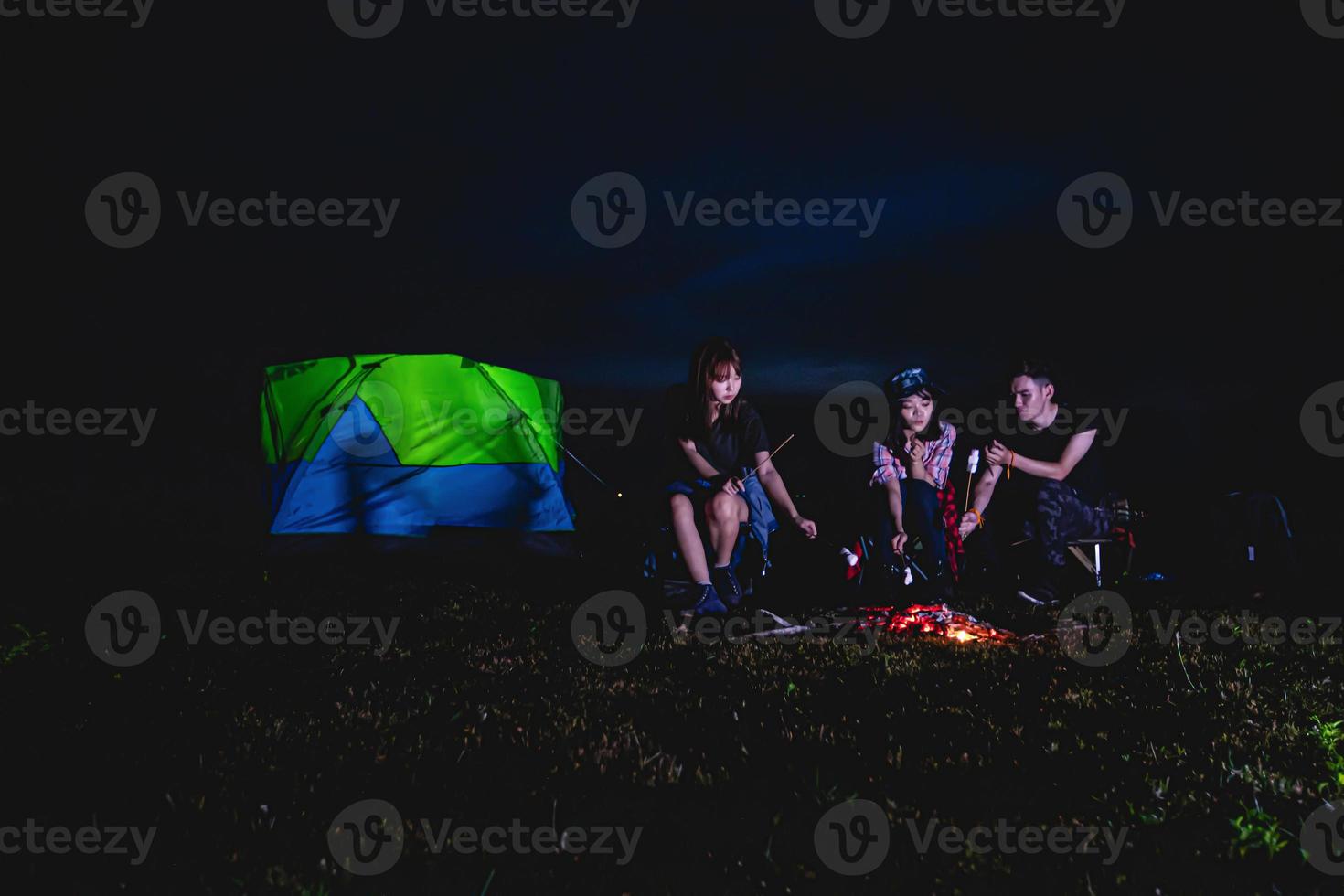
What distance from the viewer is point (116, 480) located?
64.7ft

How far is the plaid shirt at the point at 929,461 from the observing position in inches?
271

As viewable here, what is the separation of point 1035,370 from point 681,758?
17.0 feet

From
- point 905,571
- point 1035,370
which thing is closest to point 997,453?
point 1035,370

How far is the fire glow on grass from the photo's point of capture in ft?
19.1

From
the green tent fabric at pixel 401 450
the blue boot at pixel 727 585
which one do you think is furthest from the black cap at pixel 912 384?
the green tent fabric at pixel 401 450

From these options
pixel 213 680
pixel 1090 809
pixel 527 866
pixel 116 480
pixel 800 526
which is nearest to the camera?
pixel 527 866

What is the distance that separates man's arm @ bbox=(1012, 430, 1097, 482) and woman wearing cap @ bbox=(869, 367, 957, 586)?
0.65 meters

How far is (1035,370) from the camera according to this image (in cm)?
710

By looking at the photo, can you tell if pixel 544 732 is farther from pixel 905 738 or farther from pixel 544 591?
pixel 544 591

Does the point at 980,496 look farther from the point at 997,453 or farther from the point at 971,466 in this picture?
the point at 997,453

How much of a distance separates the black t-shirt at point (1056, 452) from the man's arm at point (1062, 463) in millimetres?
36

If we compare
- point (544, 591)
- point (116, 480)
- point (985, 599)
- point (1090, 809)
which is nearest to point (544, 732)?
point (1090, 809)

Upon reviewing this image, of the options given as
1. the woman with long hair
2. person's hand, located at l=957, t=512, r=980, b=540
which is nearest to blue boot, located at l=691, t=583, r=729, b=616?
the woman with long hair

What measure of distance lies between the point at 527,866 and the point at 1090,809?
2076mm
